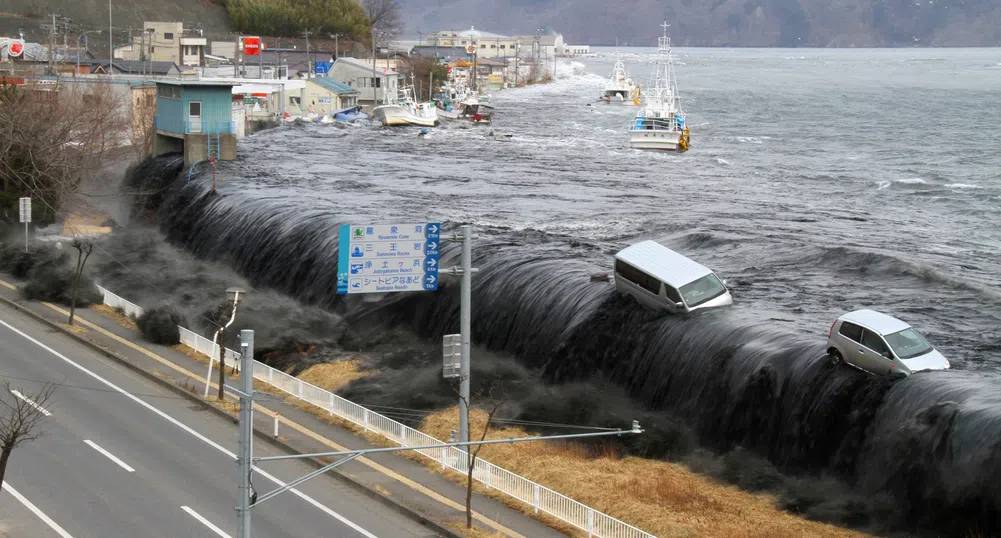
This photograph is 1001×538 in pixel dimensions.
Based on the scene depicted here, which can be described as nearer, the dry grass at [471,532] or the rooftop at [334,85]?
the dry grass at [471,532]

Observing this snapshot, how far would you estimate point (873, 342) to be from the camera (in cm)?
2498

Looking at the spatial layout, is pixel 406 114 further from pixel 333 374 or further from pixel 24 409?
Answer: pixel 24 409

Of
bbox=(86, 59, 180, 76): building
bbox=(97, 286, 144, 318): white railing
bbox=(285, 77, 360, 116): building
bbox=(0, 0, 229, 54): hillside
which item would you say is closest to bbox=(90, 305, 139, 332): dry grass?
bbox=(97, 286, 144, 318): white railing

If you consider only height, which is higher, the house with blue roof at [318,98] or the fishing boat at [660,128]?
the house with blue roof at [318,98]

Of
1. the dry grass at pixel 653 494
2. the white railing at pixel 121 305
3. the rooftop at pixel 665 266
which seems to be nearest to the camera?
the dry grass at pixel 653 494

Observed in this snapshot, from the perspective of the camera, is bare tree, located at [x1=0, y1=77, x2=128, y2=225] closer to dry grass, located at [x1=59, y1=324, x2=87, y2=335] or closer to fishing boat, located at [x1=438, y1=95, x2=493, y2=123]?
dry grass, located at [x1=59, y1=324, x2=87, y2=335]

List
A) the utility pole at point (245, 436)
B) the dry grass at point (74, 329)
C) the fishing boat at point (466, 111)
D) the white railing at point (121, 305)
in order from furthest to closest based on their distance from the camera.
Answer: the fishing boat at point (466, 111) < the white railing at point (121, 305) < the dry grass at point (74, 329) < the utility pole at point (245, 436)

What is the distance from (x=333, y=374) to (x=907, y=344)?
15872 millimetres

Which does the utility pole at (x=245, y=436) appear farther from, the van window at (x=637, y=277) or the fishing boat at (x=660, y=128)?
the fishing boat at (x=660, y=128)

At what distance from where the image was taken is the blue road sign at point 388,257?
82.8 ft

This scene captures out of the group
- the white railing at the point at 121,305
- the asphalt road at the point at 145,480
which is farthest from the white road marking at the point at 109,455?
the white railing at the point at 121,305

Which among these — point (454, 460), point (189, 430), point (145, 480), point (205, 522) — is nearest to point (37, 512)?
point (145, 480)

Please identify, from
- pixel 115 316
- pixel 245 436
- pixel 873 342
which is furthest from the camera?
pixel 115 316

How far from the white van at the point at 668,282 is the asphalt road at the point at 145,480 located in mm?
11416
